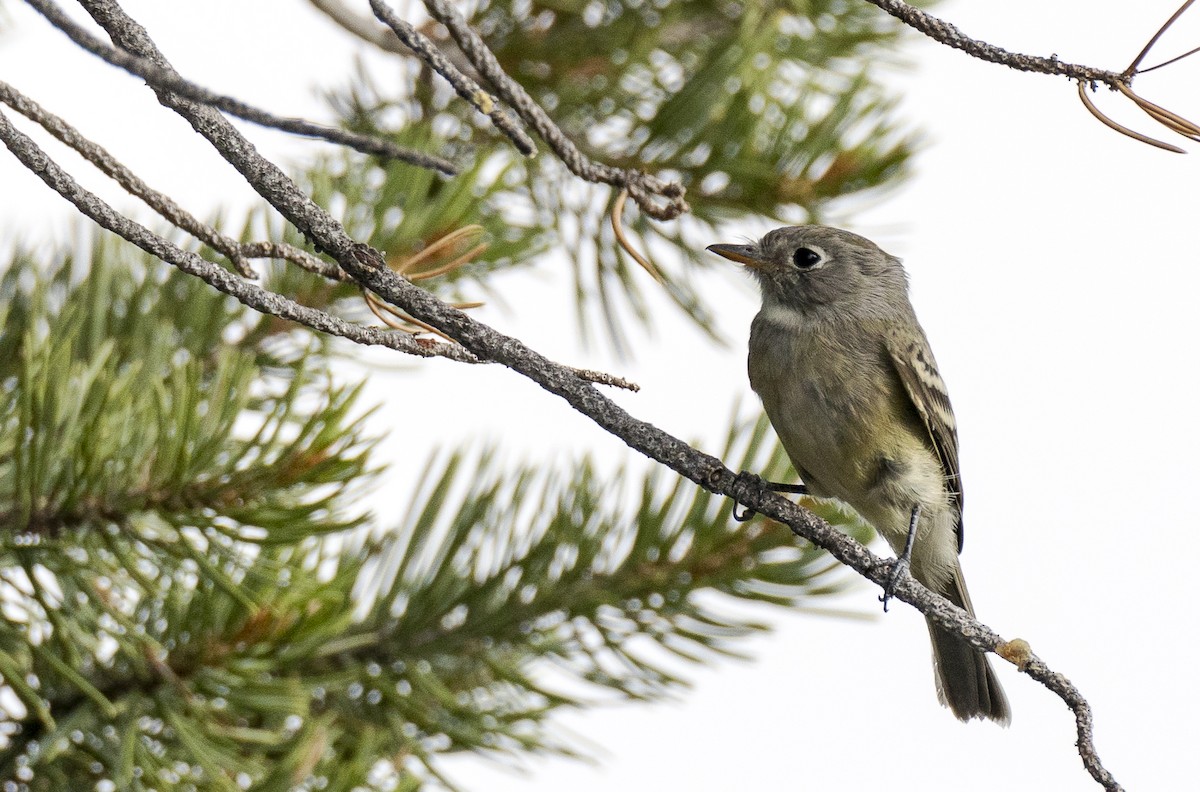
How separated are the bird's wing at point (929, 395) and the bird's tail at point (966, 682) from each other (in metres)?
0.44

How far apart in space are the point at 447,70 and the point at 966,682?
8.87ft

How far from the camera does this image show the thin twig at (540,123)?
1.32 meters

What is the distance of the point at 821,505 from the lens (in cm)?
344

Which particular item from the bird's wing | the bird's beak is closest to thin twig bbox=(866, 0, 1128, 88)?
the bird's beak

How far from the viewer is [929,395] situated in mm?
3164

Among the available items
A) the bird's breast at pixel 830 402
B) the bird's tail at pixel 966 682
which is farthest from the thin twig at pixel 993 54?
the bird's tail at pixel 966 682

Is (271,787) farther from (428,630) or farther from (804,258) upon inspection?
(804,258)

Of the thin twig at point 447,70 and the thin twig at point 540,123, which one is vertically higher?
the thin twig at point 540,123

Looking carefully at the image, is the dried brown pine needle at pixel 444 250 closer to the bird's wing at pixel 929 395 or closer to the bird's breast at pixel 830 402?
the bird's breast at pixel 830 402

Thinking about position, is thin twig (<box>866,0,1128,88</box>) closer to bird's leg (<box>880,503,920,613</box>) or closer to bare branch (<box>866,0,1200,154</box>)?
bare branch (<box>866,0,1200,154</box>)

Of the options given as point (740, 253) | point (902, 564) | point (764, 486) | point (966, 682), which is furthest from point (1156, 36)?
point (966, 682)

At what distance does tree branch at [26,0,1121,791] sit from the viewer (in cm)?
126

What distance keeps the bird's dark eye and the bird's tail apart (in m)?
1.00

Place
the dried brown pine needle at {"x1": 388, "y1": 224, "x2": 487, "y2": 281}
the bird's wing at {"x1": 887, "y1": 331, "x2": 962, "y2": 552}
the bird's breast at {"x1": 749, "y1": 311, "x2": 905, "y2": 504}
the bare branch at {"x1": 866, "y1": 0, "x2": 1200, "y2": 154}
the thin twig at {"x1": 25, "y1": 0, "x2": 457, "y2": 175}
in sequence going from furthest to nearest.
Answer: the bird's wing at {"x1": 887, "y1": 331, "x2": 962, "y2": 552}
the bird's breast at {"x1": 749, "y1": 311, "x2": 905, "y2": 504}
the dried brown pine needle at {"x1": 388, "y1": 224, "x2": 487, "y2": 281}
the bare branch at {"x1": 866, "y1": 0, "x2": 1200, "y2": 154}
the thin twig at {"x1": 25, "y1": 0, "x2": 457, "y2": 175}
